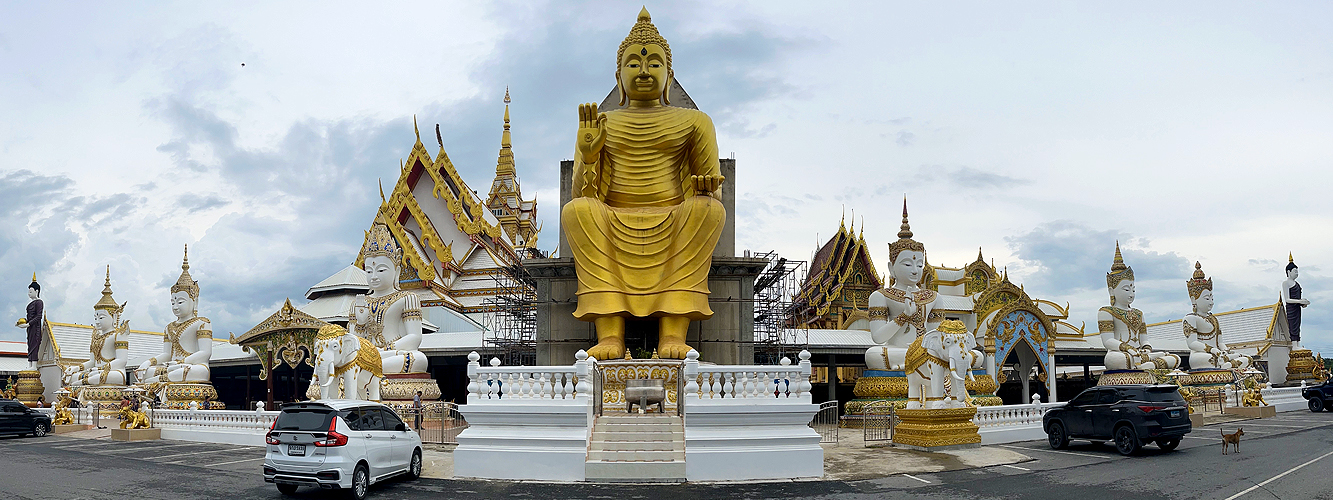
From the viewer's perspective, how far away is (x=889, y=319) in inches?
904

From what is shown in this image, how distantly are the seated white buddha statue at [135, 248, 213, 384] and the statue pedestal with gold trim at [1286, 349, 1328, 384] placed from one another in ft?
118

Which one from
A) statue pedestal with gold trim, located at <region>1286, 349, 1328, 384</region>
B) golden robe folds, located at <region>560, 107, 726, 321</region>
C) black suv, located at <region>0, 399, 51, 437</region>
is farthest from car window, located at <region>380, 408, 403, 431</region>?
statue pedestal with gold trim, located at <region>1286, 349, 1328, 384</region>

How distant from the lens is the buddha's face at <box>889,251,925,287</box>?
23.1 m

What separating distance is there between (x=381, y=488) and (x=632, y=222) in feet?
26.6

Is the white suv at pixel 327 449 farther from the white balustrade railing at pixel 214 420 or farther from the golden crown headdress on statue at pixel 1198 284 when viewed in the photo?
the golden crown headdress on statue at pixel 1198 284

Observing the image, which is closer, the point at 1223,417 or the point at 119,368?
the point at 1223,417

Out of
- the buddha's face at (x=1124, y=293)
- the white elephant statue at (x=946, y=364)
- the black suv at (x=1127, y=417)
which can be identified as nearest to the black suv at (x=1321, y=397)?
the buddha's face at (x=1124, y=293)

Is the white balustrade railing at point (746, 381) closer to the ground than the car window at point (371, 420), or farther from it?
farther from it

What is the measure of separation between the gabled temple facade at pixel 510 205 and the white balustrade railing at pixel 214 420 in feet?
55.4

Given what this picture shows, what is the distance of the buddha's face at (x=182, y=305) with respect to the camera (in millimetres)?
26891

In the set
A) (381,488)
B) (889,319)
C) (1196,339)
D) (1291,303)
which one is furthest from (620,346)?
(1291,303)

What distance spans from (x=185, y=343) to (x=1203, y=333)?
30.6m

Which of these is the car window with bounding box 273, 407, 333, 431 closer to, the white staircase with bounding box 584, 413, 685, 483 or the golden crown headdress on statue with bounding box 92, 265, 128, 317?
the white staircase with bounding box 584, 413, 685, 483

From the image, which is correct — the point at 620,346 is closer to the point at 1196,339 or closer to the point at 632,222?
the point at 632,222
